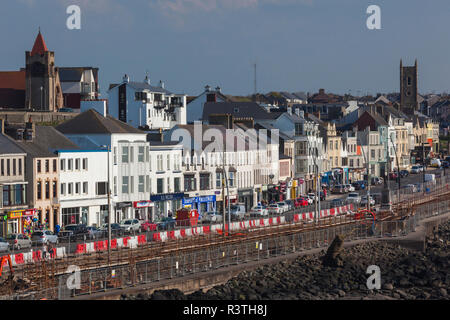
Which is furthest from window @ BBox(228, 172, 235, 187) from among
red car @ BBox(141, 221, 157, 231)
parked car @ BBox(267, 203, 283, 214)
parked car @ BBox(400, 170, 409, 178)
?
parked car @ BBox(400, 170, 409, 178)

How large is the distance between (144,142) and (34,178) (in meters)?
13.1

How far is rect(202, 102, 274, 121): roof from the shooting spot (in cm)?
12369

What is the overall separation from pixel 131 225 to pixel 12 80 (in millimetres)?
48390

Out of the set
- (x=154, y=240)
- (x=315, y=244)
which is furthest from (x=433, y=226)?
(x=154, y=240)

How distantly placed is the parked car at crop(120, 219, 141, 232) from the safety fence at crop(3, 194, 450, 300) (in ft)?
26.7

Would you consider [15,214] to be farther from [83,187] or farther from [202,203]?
[202,203]

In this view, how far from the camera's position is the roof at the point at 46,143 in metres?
75.0

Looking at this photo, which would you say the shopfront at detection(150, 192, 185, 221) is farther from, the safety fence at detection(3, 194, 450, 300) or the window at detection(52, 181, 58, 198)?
the safety fence at detection(3, 194, 450, 300)

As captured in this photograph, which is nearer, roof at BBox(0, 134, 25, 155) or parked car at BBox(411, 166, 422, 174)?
roof at BBox(0, 134, 25, 155)

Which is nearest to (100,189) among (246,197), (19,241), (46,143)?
(46,143)

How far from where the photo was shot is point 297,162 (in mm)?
115875

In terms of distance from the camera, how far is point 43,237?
6619 cm

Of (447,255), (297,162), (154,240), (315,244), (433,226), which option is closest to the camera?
(154,240)
